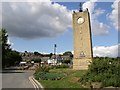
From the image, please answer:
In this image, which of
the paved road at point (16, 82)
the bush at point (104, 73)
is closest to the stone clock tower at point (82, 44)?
the paved road at point (16, 82)

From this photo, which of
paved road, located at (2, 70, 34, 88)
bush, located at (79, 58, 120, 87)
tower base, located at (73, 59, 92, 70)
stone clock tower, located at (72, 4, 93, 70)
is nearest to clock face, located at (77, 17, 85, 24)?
stone clock tower, located at (72, 4, 93, 70)

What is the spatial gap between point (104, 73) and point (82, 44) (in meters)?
40.7

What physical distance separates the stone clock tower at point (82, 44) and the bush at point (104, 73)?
124 feet

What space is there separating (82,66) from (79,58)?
1828 mm

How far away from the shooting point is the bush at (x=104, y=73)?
2238 centimetres

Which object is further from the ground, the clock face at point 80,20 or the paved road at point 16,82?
the clock face at point 80,20

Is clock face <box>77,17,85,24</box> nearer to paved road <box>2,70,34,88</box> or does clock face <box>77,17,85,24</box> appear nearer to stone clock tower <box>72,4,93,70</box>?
stone clock tower <box>72,4,93,70</box>

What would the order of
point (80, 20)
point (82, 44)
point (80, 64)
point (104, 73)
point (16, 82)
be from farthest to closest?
point (80, 20) → point (80, 64) → point (82, 44) → point (16, 82) → point (104, 73)

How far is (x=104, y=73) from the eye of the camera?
2606 centimetres

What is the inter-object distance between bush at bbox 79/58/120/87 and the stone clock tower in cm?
3776

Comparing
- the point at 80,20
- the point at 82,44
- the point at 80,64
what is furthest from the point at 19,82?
the point at 80,20

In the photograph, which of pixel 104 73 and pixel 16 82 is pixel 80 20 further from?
pixel 104 73

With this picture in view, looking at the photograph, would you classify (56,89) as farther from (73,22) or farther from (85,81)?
(73,22)

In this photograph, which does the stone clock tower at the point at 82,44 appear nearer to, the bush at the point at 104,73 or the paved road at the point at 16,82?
the paved road at the point at 16,82
